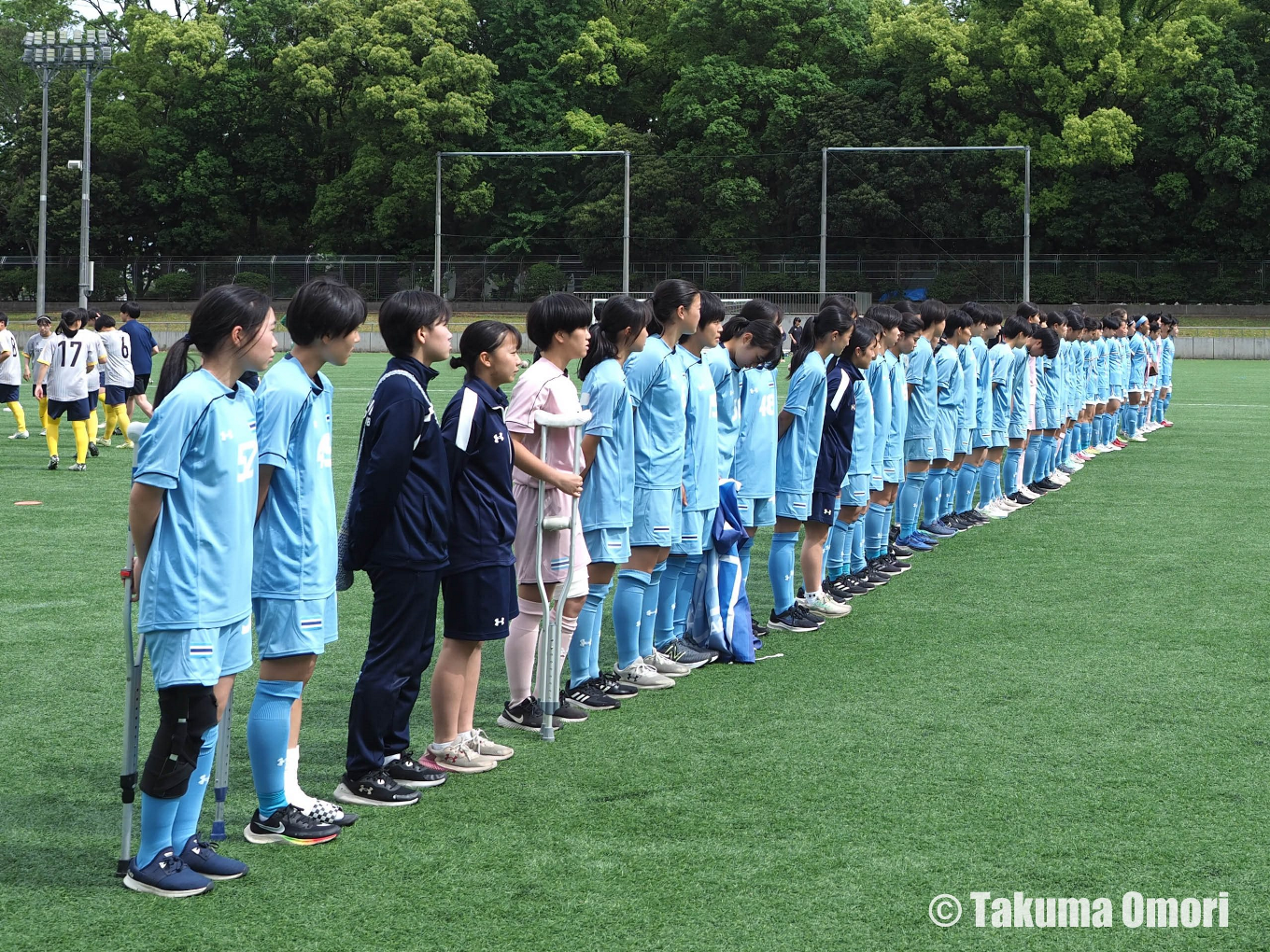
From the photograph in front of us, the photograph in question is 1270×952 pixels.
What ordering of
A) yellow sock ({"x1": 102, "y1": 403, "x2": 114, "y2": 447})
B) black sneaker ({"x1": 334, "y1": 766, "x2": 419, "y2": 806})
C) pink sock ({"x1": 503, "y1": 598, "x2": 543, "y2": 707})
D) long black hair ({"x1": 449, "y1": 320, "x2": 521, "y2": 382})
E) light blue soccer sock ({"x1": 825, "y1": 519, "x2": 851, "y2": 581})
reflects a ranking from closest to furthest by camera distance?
black sneaker ({"x1": 334, "y1": 766, "x2": 419, "y2": 806})
long black hair ({"x1": 449, "y1": 320, "x2": 521, "y2": 382})
pink sock ({"x1": 503, "y1": 598, "x2": 543, "y2": 707})
light blue soccer sock ({"x1": 825, "y1": 519, "x2": 851, "y2": 581})
yellow sock ({"x1": 102, "y1": 403, "x2": 114, "y2": 447})

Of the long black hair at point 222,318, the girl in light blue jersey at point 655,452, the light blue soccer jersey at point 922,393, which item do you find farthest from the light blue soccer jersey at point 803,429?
the long black hair at point 222,318

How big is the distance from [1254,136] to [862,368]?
155 feet

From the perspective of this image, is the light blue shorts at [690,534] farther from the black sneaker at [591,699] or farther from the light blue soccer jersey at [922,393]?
the light blue soccer jersey at [922,393]

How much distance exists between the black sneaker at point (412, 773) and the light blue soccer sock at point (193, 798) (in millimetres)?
1003

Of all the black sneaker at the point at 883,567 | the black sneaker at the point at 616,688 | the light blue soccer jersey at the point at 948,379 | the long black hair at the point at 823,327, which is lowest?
the black sneaker at the point at 616,688

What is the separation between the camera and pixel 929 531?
38.5 feet

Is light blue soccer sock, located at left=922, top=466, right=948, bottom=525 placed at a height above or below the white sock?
above

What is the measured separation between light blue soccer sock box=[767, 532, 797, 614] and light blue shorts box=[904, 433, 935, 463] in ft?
10.4

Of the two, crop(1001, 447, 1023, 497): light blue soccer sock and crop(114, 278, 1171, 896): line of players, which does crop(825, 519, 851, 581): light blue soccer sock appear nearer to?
crop(114, 278, 1171, 896): line of players

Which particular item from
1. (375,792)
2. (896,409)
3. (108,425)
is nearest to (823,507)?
(896,409)

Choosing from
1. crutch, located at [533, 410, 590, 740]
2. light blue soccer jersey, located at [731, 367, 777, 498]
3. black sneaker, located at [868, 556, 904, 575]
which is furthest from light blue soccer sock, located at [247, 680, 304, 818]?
black sneaker, located at [868, 556, 904, 575]

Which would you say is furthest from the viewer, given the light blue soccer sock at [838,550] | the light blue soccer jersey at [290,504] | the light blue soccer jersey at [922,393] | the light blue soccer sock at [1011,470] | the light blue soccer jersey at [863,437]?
the light blue soccer sock at [1011,470]

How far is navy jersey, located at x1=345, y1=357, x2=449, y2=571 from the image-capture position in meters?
4.82

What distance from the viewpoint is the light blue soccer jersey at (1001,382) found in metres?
12.9
